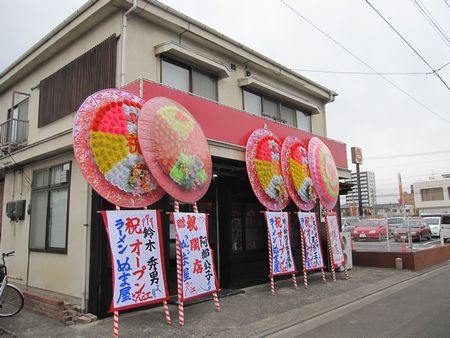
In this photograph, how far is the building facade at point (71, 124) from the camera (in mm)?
7996

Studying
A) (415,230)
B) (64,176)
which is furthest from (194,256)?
(415,230)

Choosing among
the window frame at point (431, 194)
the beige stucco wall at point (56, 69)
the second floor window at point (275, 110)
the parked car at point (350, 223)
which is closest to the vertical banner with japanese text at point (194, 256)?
the beige stucco wall at point (56, 69)

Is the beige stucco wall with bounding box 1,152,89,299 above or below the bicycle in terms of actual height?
above

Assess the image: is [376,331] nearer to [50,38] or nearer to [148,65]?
[148,65]

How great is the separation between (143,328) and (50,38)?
7.81m

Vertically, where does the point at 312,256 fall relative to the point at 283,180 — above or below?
below

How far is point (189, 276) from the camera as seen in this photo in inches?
286

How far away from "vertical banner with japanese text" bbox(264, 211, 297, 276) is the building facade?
1.27 metres

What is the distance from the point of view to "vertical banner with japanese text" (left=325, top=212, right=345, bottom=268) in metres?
11.7

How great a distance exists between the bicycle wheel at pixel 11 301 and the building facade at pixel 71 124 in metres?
0.83

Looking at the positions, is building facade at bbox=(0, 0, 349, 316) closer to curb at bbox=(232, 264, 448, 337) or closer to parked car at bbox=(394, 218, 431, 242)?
curb at bbox=(232, 264, 448, 337)

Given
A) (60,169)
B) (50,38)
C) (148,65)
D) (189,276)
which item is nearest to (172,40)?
(148,65)

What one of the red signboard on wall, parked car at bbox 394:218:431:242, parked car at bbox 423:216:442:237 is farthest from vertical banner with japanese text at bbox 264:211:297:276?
parked car at bbox 423:216:442:237

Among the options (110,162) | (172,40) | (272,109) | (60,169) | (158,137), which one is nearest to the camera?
(110,162)
